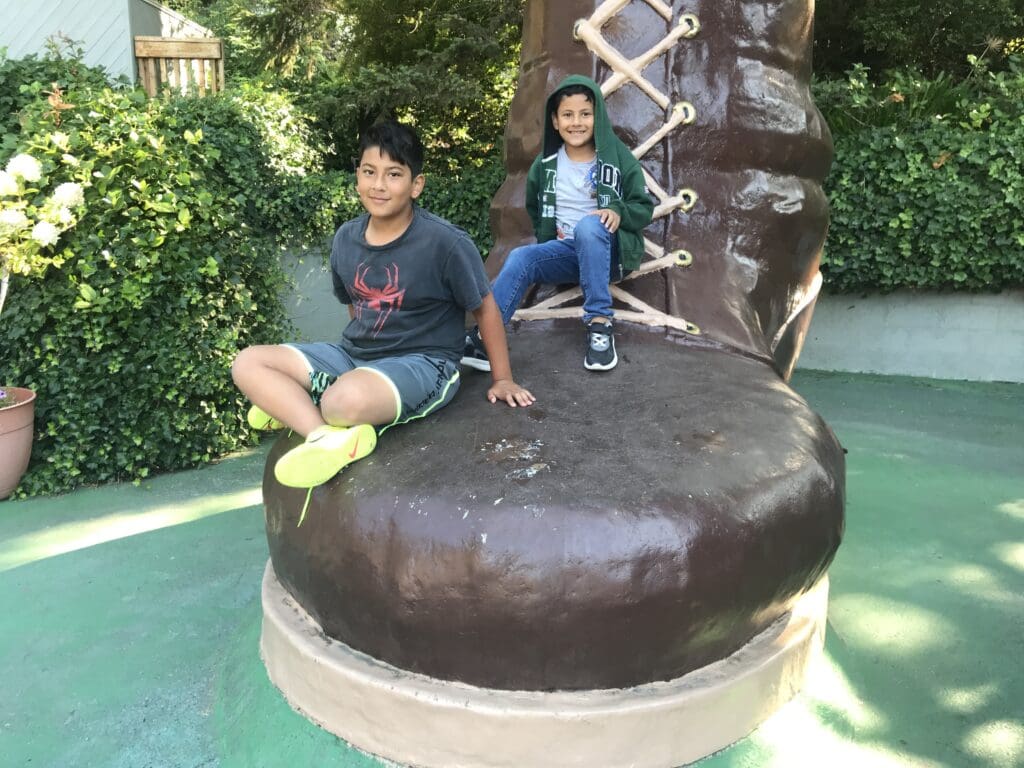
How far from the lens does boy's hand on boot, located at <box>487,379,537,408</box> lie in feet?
6.31

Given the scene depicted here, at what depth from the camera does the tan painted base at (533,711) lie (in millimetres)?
1464

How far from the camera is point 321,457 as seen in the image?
1.62 metres

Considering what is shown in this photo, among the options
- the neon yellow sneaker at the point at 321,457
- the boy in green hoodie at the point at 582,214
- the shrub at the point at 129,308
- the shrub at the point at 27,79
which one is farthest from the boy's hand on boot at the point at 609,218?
the shrub at the point at 27,79

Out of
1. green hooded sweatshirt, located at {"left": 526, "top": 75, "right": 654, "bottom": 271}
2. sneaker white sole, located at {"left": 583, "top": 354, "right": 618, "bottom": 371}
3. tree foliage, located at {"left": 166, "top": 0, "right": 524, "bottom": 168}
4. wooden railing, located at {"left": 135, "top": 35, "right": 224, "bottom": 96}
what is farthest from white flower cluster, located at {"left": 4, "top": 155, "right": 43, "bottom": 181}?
tree foliage, located at {"left": 166, "top": 0, "right": 524, "bottom": 168}

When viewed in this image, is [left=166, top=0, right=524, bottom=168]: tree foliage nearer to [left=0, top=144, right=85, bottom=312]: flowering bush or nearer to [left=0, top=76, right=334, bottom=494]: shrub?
[left=0, top=76, right=334, bottom=494]: shrub

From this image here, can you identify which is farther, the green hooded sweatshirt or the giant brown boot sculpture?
the green hooded sweatshirt

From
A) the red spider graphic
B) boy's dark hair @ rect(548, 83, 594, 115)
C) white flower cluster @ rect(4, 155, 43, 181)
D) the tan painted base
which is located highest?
boy's dark hair @ rect(548, 83, 594, 115)

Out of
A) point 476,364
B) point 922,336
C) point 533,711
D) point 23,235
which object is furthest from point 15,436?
point 922,336

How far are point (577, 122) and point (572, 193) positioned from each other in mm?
214

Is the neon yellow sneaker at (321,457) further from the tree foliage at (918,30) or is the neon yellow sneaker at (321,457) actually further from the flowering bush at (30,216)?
the tree foliage at (918,30)

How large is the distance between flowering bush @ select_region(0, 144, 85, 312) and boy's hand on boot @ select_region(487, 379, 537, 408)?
235 cm

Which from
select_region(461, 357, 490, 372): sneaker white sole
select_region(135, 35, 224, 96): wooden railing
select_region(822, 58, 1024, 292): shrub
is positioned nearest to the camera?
select_region(461, 357, 490, 372): sneaker white sole

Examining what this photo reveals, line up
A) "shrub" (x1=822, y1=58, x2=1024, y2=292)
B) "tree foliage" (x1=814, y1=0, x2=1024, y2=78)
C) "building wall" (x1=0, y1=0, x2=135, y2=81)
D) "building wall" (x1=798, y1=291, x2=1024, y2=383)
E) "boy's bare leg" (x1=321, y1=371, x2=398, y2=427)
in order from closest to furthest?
"boy's bare leg" (x1=321, y1=371, x2=398, y2=427) → "shrub" (x1=822, y1=58, x2=1024, y2=292) → "building wall" (x1=798, y1=291, x2=1024, y2=383) → "tree foliage" (x1=814, y1=0, x2=1024, y2=78) → "building wall" (x1=0, y1=0, x2=135, y2=81)

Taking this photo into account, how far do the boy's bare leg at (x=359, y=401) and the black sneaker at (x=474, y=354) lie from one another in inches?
17.3
